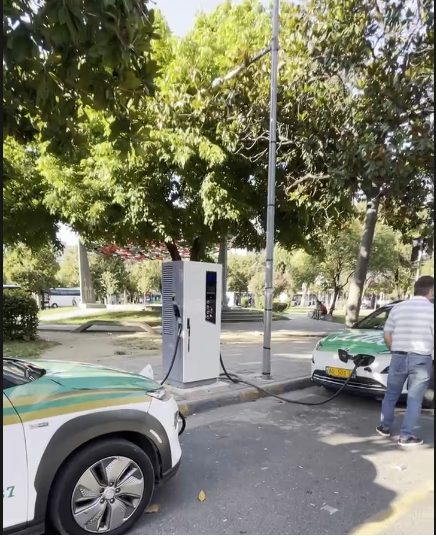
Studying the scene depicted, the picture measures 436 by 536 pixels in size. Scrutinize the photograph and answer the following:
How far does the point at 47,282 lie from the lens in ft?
123

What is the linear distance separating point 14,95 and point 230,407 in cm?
452

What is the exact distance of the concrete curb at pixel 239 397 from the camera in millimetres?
5719

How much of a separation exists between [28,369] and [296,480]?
2.28 metres

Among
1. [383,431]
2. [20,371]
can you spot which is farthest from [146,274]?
[20,371]

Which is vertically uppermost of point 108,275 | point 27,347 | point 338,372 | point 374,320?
point 108,275

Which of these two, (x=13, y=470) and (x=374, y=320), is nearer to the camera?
(x=13, y=470)

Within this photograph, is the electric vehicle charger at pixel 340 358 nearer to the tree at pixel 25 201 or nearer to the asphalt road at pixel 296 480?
the asphalt road at pixel 296 480

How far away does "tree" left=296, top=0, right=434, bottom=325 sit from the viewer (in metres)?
5.14

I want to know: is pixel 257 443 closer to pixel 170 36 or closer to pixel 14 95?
pixel 14 95

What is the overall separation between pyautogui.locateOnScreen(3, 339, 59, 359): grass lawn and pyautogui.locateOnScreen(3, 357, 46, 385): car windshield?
5.87m

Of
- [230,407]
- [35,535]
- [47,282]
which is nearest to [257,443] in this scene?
[230,407]

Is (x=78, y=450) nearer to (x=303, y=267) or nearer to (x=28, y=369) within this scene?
(x=28, y=369)

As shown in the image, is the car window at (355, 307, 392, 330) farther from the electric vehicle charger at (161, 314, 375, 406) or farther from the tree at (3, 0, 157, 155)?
the tree at (3, 0, 157, 155)

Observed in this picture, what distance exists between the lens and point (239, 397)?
630cm
